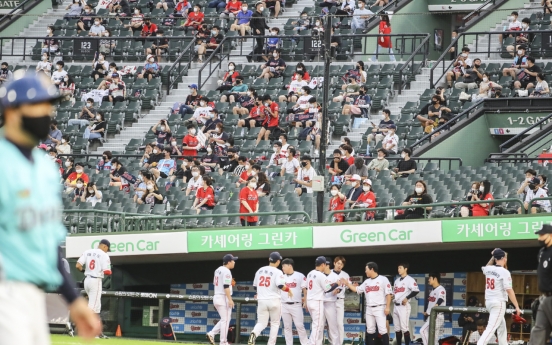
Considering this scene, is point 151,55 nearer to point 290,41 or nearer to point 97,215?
point 290,41

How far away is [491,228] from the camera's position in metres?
17.1

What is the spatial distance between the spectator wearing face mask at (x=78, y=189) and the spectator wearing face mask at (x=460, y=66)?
8.55 metres

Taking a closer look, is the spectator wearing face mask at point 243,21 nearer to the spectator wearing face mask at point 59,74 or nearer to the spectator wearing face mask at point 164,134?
the spectator wearing face mask at point 59,74

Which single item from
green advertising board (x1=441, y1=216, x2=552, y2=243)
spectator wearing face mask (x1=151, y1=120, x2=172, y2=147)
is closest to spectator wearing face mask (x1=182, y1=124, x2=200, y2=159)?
spectator wearing face mask (x1=151, y1=120, x2=172, y2=147)

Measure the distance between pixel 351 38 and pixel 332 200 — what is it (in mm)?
9690

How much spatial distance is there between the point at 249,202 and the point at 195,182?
7.43 feet

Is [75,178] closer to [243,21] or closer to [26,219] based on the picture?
[243,21]

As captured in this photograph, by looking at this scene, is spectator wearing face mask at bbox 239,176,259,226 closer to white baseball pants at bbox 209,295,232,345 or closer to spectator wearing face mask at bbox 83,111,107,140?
white baseball pants at bbox 209,295,232,345

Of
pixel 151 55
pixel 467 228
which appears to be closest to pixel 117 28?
pixel 151 55

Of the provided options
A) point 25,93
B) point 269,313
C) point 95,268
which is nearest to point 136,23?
point 95,268

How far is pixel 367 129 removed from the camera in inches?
932

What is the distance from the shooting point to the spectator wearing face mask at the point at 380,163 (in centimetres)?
2063

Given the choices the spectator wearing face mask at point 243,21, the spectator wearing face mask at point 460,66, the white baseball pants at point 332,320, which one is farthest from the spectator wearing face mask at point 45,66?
the white baseball pants at point 332,320

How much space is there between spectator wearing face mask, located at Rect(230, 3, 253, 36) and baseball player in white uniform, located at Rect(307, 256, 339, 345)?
13.2 metres
